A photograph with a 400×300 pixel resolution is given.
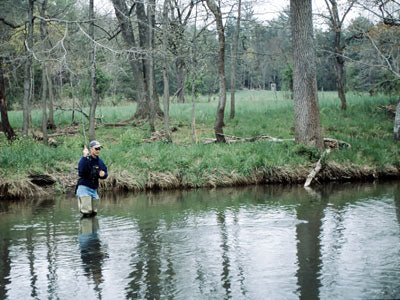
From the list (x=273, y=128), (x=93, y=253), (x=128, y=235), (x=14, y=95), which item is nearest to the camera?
(x=93, y=253)

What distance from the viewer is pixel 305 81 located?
17.5 metres

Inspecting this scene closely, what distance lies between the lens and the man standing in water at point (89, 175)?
11.1 m

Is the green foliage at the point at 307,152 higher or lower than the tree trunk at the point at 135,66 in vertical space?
lower

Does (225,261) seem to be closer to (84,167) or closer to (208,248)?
(208,248)

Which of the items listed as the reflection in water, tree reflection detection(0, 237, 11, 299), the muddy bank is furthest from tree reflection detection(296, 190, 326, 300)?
tree reflection detection(0, 237, 11, 299)

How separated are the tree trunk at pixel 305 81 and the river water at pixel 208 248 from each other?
12.6ft

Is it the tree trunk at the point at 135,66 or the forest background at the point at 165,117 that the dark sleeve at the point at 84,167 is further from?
the tree trunk at the point at 135,66

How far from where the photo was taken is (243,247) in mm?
8773

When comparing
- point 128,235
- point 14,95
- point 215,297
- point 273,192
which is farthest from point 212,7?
point 14,95

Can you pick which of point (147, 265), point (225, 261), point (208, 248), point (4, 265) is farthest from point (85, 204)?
point (225, 261)

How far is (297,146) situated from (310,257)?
9397 mm

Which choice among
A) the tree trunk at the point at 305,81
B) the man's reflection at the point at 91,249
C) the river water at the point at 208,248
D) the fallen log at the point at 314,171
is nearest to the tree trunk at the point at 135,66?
the tree trunk at the point at 305,81

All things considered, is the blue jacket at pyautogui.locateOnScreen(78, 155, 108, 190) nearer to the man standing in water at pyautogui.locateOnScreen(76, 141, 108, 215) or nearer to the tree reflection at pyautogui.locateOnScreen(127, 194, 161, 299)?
the man standing in water at pyautogui.locateOnScreen(76, 141, 108, 215)

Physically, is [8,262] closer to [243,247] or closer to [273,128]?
[243,247]
